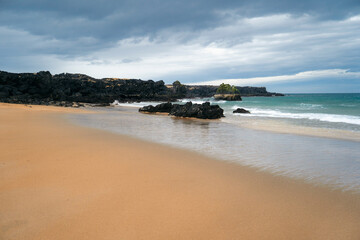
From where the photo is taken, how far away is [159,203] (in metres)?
3.51

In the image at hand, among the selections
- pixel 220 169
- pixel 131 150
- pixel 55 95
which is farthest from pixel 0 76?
pixel 220 169

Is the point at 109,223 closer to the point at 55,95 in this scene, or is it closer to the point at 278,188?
the point at 278,188

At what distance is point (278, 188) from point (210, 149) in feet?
11.7

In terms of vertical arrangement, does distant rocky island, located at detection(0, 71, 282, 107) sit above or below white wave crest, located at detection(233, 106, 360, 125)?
above

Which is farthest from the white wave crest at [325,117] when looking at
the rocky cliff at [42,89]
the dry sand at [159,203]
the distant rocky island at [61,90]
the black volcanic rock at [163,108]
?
the rocky cliff at [42,89]

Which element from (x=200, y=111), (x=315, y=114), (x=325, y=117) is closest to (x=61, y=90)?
(x=200, y=111)

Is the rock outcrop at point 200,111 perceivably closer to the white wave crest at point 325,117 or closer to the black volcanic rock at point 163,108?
the black volcanic rock at point 163,108

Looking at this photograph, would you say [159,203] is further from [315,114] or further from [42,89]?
[42,89]

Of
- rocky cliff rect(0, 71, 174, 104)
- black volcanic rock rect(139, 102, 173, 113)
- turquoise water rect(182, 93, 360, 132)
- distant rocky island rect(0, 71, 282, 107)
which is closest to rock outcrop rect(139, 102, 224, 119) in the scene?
turquoise water rect(182, 93, 360, 132)

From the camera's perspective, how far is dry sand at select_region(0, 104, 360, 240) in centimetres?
278

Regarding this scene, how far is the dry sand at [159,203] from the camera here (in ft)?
9.13

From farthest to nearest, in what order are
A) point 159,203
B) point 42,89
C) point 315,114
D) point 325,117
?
point 42,89
point 315,114
point 325,117
point 159,203

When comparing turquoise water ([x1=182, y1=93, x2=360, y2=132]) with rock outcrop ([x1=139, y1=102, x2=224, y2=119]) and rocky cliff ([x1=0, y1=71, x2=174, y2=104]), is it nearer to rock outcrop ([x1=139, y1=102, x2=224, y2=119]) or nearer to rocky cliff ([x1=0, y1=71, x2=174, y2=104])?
rock outcrop ([x1=139, y1=102, x2=224, y2=119])

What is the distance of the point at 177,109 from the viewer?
25375mm
